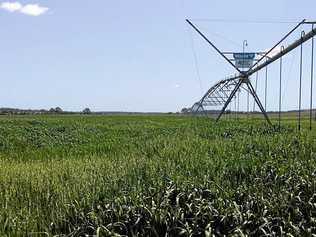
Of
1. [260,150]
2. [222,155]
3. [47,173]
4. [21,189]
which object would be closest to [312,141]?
[260,150]

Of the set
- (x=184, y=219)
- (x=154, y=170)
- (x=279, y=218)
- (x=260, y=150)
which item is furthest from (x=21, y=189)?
(x=260, y=150)

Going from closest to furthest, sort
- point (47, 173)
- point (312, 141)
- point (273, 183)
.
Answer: point (273, 183) → point (47, 173) → point (312, 141)

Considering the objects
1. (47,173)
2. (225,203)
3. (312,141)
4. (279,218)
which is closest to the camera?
(279,218)

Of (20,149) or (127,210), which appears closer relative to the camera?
(127,210)

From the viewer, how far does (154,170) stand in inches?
422

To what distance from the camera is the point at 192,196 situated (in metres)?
8.16

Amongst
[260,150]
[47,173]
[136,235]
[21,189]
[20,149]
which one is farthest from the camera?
[20,149]

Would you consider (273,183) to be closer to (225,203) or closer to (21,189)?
(225,203)

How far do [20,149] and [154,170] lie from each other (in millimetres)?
13103

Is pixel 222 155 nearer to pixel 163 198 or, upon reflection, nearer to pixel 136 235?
pixel 163 198

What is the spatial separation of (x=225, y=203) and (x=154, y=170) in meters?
3.09

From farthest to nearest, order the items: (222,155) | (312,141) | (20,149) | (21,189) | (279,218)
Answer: (20,149) < (312,141) < (222,155) < (21,189) < (279,218)

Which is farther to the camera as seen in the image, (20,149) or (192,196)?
(20,149)

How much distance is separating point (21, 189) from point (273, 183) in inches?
196
